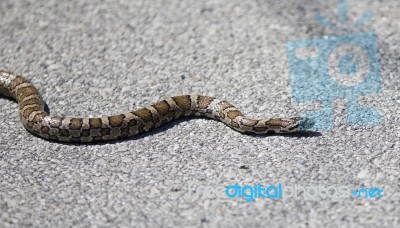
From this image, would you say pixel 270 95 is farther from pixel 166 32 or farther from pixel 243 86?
pixel 166 32

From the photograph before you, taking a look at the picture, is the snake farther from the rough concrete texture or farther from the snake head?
the rough concrete texture

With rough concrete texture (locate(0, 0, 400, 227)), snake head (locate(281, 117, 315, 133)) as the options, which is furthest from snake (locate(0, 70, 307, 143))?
rough concrete texture (locate(0, 0, 400, 227))

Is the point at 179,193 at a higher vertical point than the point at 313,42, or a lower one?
lower

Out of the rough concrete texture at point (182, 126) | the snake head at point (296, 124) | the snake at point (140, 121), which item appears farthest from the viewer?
the snake at point (140, 121)

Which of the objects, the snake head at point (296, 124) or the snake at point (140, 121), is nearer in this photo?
the snake head at point (296, 124)

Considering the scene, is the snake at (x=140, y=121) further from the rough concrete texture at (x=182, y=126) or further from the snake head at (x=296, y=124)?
the rough concrete texture at (x=182, y=126)

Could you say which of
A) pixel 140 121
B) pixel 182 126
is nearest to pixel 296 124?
pixel 182 126

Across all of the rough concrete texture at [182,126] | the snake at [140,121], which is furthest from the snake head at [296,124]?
the rough concrete texture at [182,126]

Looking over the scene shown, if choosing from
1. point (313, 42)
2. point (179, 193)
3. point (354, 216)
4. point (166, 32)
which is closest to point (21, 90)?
point (166, 32)
